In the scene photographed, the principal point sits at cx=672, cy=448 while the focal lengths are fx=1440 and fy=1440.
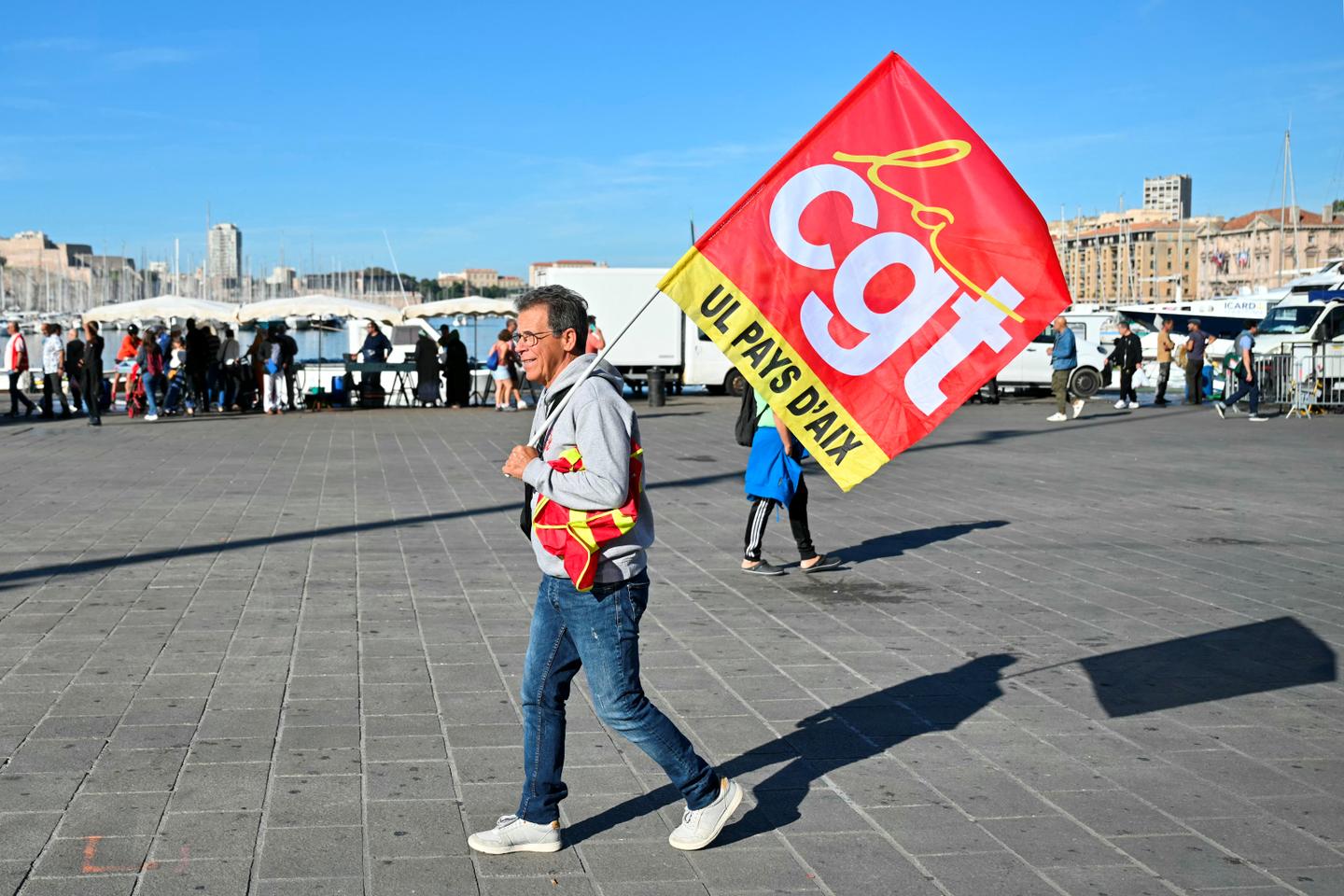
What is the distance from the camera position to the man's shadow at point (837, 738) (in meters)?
4.60

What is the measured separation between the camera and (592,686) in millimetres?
4172

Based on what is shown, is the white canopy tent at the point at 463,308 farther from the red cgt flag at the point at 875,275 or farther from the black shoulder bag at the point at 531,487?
the black shoulder bag at the point at 531,487

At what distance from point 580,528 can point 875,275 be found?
4.77 feet

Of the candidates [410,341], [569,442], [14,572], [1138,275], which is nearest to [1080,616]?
[569,442]

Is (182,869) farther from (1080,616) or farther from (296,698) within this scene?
(1080,616)

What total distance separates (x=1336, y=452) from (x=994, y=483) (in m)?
6.17

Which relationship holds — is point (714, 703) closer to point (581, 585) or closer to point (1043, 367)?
point (581, 585)

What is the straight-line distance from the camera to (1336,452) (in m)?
18.3

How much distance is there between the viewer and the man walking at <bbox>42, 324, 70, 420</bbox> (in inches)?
1005

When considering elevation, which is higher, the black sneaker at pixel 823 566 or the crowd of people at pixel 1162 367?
the crowd of people at pixel 1162 367

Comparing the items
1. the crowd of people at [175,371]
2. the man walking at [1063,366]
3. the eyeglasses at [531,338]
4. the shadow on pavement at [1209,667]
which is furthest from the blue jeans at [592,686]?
the man walking at [1063,366]

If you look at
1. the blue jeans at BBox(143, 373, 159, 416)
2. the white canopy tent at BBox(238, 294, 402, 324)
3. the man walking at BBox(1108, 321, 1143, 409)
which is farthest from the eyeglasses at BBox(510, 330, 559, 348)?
the white canopy tent at BBox(238, 294, 402, 324)

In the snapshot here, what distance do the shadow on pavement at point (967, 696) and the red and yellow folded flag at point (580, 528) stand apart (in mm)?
934

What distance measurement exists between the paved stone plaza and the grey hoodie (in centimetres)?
90
